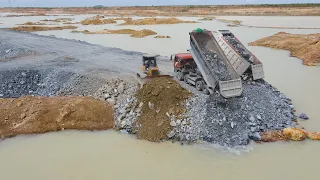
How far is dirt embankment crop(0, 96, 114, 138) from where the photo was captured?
41.3ft

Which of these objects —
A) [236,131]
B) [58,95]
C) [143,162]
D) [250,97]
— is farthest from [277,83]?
[58,95]

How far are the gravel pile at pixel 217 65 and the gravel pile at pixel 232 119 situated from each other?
1.22m

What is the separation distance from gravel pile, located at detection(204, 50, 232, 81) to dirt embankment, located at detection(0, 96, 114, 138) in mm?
5397

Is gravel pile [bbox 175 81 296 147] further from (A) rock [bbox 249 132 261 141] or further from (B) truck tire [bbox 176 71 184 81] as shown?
(B) truck tire [bbox 176 71 184 81]

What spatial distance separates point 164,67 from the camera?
20.5 metres

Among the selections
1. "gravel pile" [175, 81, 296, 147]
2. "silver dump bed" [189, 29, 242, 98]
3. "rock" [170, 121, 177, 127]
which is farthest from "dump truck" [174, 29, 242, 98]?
"rock" [170, 121, 177, 127]

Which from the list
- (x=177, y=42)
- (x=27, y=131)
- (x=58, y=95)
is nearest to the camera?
(x=27, y=131)

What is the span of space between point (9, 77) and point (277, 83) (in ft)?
56.0

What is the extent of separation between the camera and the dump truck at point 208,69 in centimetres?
1269

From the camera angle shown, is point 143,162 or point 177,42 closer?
point 143,162

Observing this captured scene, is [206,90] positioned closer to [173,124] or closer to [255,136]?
[173,124]

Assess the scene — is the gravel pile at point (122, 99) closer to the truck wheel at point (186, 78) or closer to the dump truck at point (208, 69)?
the truck wheel at point (186, 78)

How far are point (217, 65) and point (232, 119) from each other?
333cm

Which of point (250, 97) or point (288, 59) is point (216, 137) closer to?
point (250, 97)
